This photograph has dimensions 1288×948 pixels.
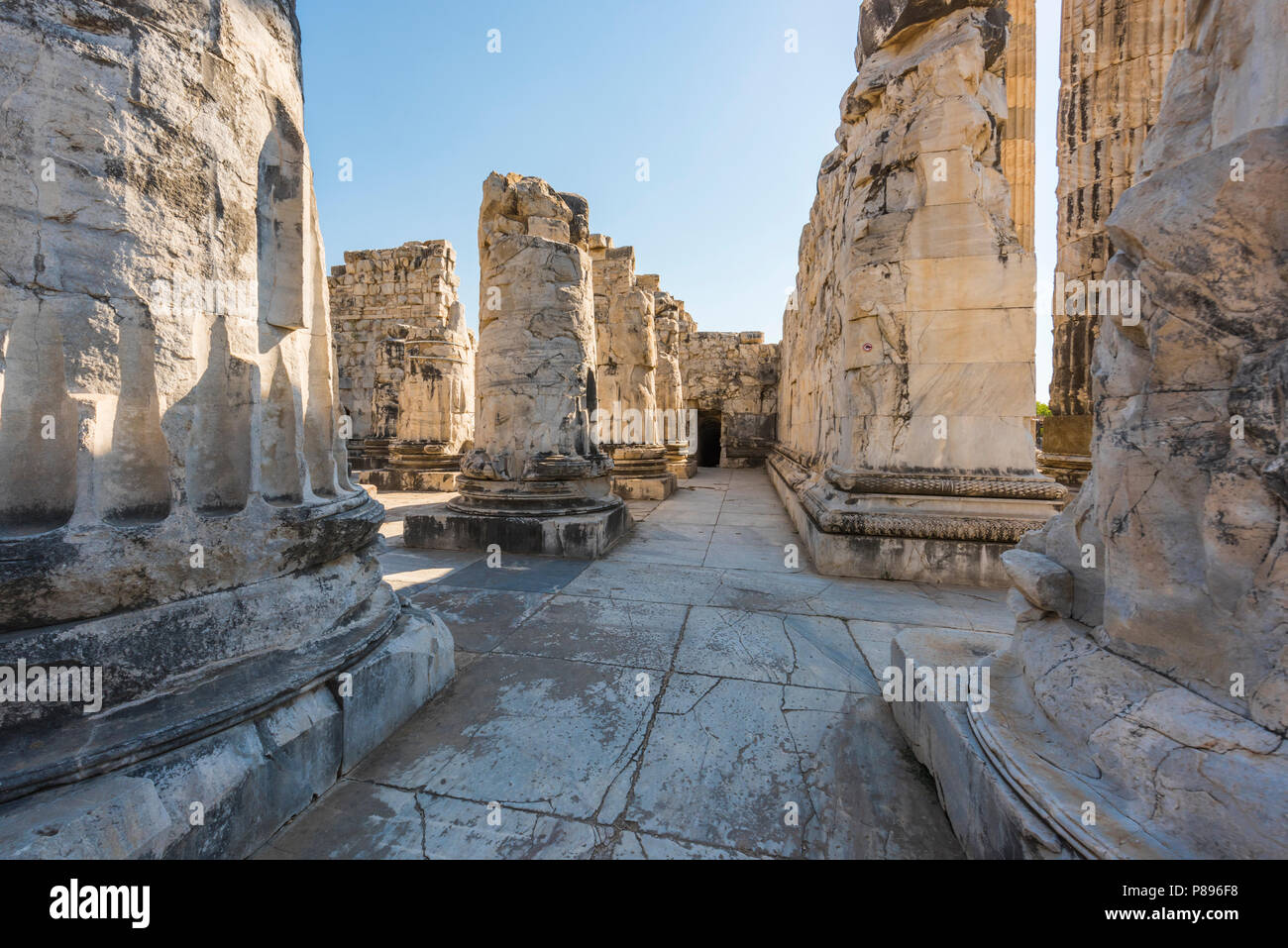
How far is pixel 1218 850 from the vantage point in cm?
93

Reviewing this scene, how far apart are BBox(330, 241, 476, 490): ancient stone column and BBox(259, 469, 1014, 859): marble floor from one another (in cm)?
711

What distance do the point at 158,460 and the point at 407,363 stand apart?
30.8ft

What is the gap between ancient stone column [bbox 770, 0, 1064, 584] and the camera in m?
3.86

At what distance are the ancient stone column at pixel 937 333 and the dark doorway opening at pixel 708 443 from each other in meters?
13.7

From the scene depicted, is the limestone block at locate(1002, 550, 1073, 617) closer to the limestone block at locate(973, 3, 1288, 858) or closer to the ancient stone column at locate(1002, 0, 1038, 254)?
the limestone block at locate(973, 3, 1288, 858)

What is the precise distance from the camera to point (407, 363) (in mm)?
10180

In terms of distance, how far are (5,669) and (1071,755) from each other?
8.56 feet

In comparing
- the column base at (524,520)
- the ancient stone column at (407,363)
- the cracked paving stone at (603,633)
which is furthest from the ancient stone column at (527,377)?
the ancient stone column at (407,363)

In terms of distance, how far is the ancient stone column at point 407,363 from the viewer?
9.98 metres

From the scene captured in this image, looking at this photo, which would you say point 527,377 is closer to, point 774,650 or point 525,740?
point 774,650

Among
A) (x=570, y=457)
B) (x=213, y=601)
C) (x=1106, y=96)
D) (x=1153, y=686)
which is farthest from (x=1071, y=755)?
(x=1106, y=96)

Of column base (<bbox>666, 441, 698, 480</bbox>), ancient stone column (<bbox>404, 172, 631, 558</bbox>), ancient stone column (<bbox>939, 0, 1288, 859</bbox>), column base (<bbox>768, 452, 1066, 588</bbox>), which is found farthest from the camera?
column base (<bbox>666, 441, 698, 480</bbox>)

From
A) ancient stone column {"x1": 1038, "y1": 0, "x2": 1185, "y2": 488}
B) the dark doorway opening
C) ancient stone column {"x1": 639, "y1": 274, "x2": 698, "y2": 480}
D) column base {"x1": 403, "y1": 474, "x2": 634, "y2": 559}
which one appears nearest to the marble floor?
column base {"x1": 403, "y1": 474, "x2": 634, "y2": 559}
